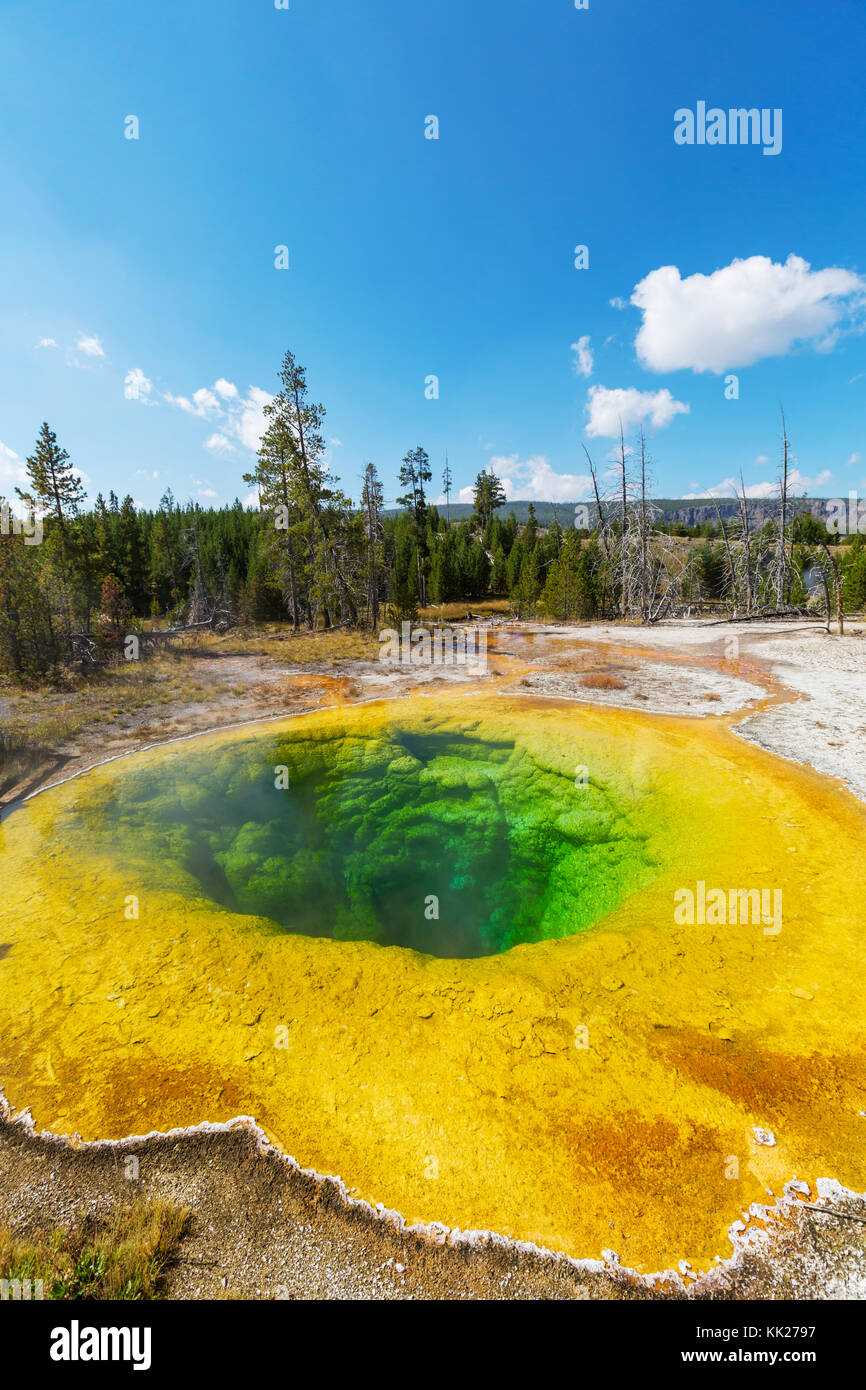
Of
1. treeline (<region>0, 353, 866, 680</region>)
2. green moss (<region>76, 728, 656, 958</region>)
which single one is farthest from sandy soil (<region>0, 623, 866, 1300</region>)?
treeline (<region>0, 353, 866, 680</region>)

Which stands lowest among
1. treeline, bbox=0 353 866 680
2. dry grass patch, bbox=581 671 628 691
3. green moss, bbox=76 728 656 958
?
green moss, bbox=76 728 656 958

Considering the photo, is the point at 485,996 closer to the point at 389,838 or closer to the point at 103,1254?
the point at 103,1254

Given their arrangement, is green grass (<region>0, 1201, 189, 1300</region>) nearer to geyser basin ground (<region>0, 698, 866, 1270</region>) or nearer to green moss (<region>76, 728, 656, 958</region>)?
geyser basin ground (<region>0, 698, 866, 1270</region>)

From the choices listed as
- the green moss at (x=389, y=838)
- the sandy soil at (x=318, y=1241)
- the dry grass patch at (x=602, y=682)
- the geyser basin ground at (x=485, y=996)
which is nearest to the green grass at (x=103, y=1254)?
the sandy soil at (x=318, y=1241)

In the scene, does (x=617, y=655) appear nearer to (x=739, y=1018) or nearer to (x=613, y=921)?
(x=613, y=921)

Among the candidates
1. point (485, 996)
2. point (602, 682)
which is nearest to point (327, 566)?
point (602, 682)

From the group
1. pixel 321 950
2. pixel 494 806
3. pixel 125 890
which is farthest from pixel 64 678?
pixel 321 950
